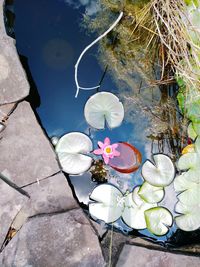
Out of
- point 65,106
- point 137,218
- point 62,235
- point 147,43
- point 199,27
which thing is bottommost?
point 62,235

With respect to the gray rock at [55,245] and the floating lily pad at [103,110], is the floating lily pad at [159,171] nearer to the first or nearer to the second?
the floating lily pad at [103,110]

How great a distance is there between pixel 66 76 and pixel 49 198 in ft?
2.39

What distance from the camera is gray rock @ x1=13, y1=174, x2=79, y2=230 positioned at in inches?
77.3

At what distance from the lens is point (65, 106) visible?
2.16m

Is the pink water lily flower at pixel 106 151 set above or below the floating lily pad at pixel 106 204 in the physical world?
above

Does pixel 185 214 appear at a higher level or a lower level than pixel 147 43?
lower

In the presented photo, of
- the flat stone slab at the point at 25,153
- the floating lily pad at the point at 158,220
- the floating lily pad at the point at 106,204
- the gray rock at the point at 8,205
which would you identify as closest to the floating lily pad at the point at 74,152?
the flat stone slab at the point at 25,153

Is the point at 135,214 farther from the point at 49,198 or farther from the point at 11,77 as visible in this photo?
the point at 11,77

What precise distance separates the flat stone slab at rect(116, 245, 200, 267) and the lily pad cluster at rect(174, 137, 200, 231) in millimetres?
159

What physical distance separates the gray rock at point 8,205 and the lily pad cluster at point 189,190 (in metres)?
0.84

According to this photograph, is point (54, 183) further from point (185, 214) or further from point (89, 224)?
point (185, 214)

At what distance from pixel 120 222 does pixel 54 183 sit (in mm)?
425

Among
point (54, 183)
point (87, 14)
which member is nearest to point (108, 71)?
point (87, 14)

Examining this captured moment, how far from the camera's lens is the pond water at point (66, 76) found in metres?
2.13
